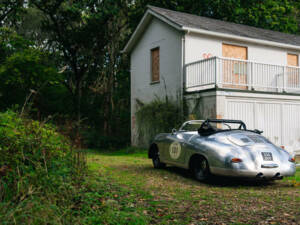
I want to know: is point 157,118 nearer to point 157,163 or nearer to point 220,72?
point 220,72

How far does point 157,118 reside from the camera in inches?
670

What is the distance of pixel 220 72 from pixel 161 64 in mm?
4509

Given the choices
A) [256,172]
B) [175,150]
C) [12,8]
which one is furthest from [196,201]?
[12,8]

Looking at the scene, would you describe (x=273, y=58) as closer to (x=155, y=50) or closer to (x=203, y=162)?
(x=155, y=50)

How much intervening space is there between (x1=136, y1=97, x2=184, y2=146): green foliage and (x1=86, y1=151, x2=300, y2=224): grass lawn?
7792 mm

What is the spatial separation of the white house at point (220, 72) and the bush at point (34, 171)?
9.59 m

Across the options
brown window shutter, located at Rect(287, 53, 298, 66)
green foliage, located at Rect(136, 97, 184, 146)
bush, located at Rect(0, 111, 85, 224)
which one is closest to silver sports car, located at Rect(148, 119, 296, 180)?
bush, located at Rect(0, 111, 85, 224)

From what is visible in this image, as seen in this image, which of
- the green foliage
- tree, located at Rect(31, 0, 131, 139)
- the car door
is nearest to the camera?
the car door

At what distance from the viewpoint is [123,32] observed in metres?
25.8

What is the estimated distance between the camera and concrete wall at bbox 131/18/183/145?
57.2 feet

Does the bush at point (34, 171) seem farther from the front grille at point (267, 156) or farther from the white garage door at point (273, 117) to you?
the white garage door at point (273, 117)

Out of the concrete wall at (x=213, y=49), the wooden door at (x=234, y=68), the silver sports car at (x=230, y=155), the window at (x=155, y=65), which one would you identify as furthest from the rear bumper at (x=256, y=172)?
the window at (x=155, y=65)

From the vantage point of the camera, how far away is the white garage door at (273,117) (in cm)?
1518

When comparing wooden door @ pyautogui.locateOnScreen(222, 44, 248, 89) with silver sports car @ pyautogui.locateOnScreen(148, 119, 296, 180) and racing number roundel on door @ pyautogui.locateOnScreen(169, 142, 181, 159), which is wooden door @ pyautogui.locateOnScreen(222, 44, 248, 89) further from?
silver sports car @ pyautogui.locateOnScreen(148, 119, 296, 180)
